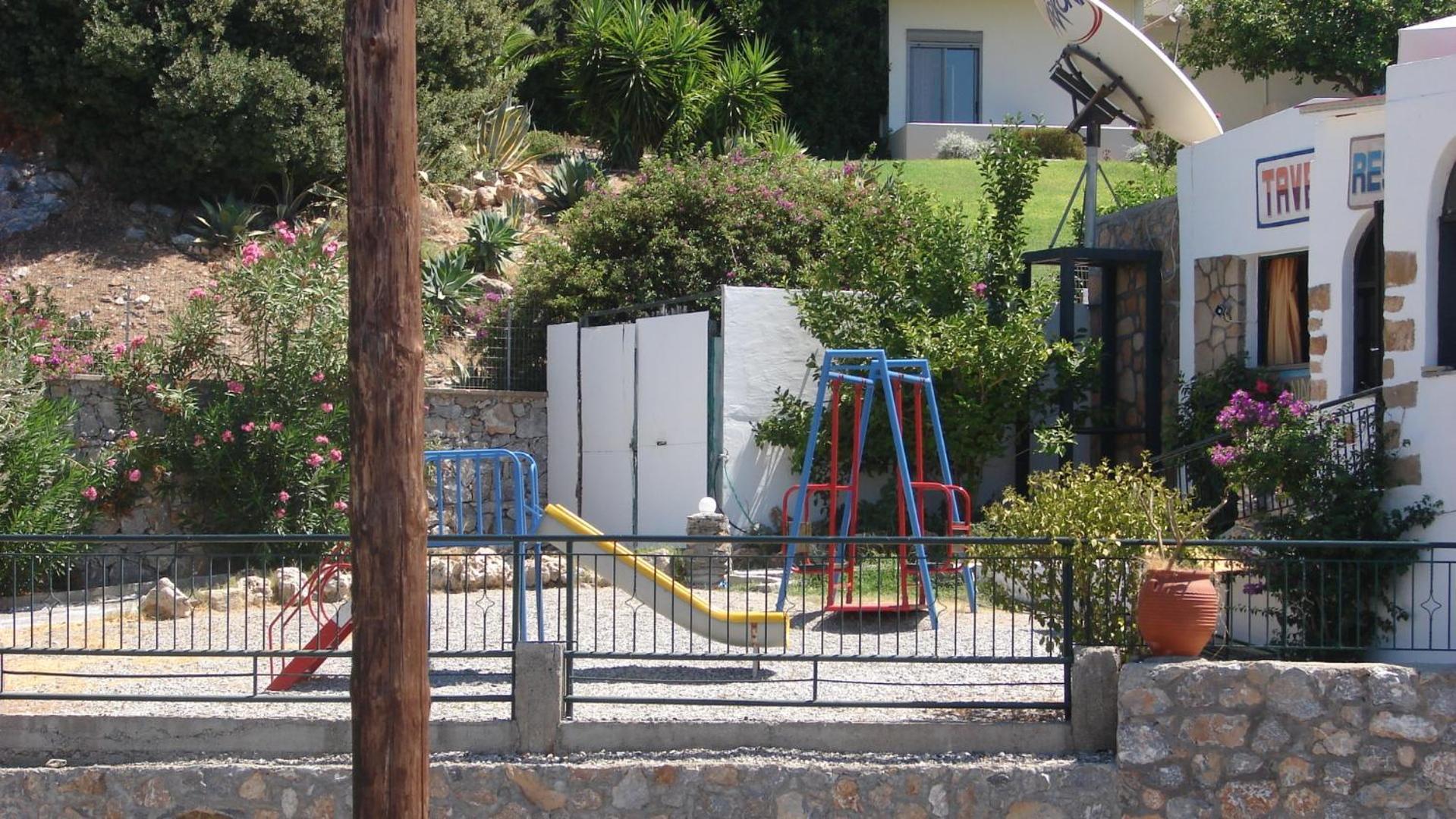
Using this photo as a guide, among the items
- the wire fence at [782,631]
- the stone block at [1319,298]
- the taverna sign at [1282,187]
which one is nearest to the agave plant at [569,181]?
the taverna sign at [1282,187]

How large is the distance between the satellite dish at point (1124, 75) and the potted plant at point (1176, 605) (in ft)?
24.6

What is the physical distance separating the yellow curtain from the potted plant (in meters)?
5.75

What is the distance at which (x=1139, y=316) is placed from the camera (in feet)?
49.6

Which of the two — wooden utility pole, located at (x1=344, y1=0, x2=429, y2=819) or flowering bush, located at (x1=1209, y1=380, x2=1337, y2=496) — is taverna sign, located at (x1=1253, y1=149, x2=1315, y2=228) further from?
wooden utility pole, located at (x1=344, y1=0, x2=429, y2=819)

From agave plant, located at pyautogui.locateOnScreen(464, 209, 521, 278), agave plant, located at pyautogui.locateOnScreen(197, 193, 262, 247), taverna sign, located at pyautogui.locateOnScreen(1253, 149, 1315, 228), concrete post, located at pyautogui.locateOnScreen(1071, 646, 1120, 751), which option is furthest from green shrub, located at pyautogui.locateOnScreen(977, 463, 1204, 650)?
agave plant, located at pyautogui.locateOnScreen(197, 193, 262, 247)

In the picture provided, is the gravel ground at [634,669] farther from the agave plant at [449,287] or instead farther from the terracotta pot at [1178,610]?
the agave plant at [449,287]

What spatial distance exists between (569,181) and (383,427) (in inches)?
670

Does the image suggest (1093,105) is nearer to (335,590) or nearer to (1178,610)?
(1178,610)

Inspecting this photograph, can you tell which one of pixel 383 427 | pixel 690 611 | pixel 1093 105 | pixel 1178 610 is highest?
pixel 1093 105

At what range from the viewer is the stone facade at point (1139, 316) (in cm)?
1473

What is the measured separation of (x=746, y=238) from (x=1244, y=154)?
20.7 feet

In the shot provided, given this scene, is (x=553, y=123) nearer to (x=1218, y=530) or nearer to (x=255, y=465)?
(x=255, y=465)

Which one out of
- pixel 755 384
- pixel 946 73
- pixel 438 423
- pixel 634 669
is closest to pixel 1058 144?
pixel 946 73

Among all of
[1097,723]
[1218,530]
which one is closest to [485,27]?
[1218,530]
